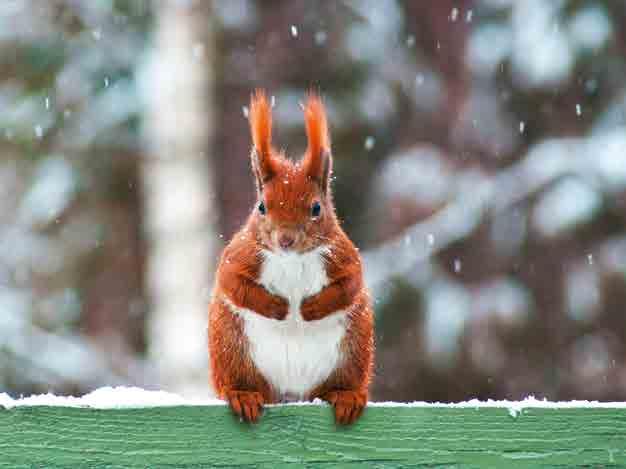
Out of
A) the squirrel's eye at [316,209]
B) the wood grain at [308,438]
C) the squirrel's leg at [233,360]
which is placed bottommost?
the wood grain at [308,438]

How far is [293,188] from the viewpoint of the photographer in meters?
2.40

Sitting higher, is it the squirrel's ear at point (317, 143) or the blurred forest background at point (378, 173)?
the blurred forest background at point (378, 173)

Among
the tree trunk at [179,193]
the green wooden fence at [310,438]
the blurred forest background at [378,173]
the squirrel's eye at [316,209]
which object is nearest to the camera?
the green wooden fence at [310,438]

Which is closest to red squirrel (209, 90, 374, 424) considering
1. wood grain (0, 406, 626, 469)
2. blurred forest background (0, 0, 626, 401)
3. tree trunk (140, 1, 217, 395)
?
wood grain (0, 406, 626, 469)

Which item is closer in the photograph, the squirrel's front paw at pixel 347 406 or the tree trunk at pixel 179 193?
the squirrel's front paw at pixel 347 406

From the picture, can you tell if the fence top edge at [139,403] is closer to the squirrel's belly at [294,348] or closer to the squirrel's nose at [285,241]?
the squirrel's belly at [294,348]

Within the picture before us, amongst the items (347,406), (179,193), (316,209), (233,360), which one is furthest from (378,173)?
(347,406)

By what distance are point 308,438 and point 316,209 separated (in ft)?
1.78

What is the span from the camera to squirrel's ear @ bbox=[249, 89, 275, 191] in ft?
7.39

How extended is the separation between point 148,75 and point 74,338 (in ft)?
3.99

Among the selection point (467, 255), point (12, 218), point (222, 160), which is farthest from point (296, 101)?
point (12, 218)

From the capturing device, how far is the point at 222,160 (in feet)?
16.9

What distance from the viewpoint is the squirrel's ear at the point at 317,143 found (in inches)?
89.2

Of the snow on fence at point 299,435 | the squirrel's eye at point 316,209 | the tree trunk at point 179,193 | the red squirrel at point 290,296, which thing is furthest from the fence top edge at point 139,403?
the tree trunk at point 179,193
